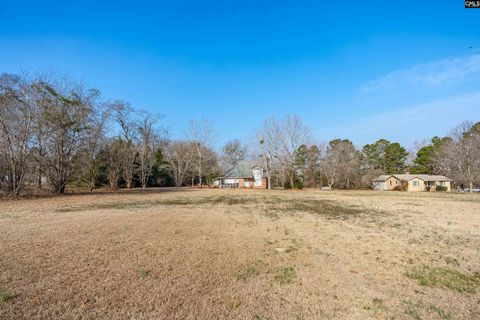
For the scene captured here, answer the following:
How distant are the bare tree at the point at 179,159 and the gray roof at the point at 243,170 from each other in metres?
7.28

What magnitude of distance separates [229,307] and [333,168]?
42.9m

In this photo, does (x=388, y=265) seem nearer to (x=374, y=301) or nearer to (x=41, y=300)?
(x=374, y=301)

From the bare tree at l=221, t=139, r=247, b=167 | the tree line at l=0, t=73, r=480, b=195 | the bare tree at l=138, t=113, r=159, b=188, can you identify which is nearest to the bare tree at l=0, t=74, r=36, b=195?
the tree line at l=0, t=73, r=480, b=195

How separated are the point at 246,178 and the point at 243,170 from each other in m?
1.67

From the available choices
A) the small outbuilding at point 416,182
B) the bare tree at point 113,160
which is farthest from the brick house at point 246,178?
the small outbuilding at point 416,182

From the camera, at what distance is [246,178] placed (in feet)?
141

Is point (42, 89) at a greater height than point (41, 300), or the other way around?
point (42, 89)

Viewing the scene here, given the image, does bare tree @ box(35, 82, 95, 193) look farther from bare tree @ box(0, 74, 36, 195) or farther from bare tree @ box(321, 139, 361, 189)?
bare tree @ box(321, 139, 361, 189)

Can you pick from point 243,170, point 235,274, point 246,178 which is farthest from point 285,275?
point 243,170

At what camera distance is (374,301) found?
303 cm

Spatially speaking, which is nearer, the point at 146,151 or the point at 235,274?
the point at 235,274

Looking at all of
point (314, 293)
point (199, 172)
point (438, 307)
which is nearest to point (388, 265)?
point (438, 307)

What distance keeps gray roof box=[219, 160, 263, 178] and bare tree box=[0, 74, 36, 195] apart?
3029 centimetres

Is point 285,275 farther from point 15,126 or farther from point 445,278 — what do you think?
point 15,126
